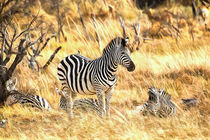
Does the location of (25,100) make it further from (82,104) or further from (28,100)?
(82,104)

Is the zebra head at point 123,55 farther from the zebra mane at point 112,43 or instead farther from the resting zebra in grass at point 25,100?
the resting zebra in grass at point 25,100

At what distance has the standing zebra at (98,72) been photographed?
6.18m

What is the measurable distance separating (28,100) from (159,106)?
242 centimetres

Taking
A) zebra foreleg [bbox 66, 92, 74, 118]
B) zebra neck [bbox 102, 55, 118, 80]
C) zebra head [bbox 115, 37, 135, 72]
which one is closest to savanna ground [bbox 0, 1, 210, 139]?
zebra foreleg [bbox 66, 92, 74, 118]

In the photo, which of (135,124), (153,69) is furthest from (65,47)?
(135,124)

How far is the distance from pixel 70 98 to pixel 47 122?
0.70 m

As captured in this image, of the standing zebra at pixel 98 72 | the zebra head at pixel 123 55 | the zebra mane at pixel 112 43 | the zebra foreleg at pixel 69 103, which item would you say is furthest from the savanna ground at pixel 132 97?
the zebra mane at pixel 112 43

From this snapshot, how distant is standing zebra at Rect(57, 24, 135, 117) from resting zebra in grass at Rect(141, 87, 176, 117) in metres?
0.71

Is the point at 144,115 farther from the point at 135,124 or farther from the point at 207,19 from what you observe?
the point at 207,19

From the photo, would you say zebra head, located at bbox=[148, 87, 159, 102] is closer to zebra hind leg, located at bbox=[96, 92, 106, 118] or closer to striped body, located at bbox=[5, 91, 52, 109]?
zebra hind leg, located at bbox=[96, 92, 106, 118]

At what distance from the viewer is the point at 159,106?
672 centimetres

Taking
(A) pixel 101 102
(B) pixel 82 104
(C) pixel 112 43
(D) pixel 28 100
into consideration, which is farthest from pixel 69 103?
(C) pixel 112 43

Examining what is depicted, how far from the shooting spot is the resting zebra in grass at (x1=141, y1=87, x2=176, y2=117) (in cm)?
666

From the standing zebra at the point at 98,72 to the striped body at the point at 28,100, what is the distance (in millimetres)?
655
